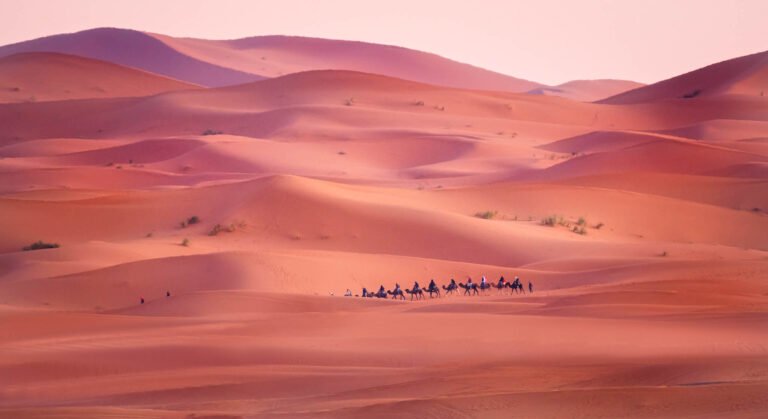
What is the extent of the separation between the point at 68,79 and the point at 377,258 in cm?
7654

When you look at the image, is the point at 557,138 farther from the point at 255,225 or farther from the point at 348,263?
the point at 348,263

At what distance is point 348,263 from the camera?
27203 millimetres

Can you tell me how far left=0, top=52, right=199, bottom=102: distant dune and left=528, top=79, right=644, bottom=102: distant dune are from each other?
52634 mm

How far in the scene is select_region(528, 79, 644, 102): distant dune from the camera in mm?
148288

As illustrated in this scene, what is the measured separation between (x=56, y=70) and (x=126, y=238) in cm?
7001

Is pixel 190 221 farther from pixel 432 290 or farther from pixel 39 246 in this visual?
pixel 432 290

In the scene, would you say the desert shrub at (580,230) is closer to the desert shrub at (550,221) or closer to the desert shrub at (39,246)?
the desert shrub at (550,221)

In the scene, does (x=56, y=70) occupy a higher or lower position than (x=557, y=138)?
higher

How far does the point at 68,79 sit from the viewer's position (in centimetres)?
10088

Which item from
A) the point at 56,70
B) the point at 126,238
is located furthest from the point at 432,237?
the point at 56,70

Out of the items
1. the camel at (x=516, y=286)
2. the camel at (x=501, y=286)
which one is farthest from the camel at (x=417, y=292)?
the camel at (x=516, y=286)

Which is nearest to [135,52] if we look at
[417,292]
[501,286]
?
[417,292]

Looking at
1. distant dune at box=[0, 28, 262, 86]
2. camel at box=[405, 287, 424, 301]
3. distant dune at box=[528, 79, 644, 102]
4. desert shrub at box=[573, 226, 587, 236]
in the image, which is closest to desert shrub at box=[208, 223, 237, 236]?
desert shrub at box=[573, 226, 587, 236]

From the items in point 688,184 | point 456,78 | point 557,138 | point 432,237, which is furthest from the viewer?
point 456,78
